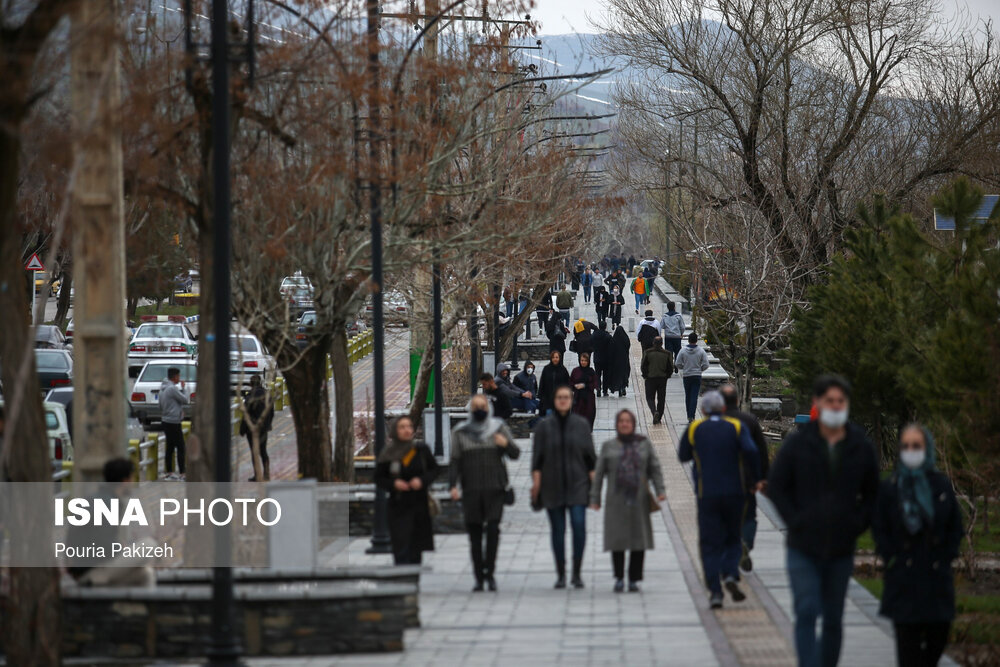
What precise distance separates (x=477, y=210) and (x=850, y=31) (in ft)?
51.9

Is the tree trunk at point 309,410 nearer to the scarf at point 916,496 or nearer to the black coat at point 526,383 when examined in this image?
the black coat at point 526,383

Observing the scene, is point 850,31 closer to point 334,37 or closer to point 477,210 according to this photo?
point 477,210

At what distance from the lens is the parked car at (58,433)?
67.4 ft

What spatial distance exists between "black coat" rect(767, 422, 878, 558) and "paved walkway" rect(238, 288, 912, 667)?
1.47 m

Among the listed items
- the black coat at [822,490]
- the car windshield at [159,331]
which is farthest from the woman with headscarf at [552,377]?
the car windshield at [159,331]

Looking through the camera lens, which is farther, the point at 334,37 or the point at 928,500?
the point at 334,37

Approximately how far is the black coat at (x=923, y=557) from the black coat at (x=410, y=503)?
480cm

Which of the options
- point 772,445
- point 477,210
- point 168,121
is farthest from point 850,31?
point 168,121

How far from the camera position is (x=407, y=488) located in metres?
11.5

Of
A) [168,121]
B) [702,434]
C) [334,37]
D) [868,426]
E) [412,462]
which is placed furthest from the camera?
[868,426]

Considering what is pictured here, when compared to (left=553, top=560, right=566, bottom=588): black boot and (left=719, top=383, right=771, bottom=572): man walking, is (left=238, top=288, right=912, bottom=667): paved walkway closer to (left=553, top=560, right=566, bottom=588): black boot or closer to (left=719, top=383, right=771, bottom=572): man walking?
(left=553, top=560, right=566, bottom=588): black boot

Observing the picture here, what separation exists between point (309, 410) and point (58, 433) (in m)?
5.03

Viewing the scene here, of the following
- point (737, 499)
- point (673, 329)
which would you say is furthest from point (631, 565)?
point (673, 329)

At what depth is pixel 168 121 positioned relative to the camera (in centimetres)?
1417
